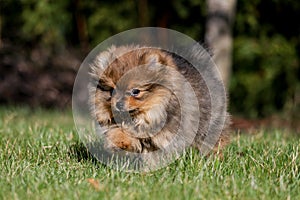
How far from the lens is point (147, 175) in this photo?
4.09 m

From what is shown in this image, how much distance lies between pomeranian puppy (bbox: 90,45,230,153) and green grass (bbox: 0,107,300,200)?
0.73 ft

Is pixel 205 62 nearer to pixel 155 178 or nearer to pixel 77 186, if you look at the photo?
pixel 155 178

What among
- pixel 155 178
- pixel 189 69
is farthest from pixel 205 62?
pixel 155 178

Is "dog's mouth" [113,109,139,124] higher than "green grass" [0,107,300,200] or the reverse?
higher

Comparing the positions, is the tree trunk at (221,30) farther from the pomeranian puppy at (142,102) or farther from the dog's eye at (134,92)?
the dog's eye at (134,92)

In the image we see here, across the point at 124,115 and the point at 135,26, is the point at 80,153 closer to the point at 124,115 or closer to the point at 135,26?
the point at 124,115

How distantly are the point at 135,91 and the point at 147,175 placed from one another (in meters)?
0.62

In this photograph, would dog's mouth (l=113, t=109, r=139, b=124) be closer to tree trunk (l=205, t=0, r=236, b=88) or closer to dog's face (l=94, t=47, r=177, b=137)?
dog's face (l=94, t=47, r=177, b=137)

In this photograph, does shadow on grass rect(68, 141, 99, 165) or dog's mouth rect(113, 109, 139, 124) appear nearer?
dog's mouth rect(113, 109, 139, 124)

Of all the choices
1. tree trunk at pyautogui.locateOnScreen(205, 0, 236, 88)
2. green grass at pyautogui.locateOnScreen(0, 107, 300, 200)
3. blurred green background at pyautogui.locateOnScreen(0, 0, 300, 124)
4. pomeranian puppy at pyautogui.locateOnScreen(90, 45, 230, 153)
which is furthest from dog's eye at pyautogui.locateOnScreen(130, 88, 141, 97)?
blurred green background at pyautogui.locateOnScreen(0, 0, 300, 124)

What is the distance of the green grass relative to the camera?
3.57m

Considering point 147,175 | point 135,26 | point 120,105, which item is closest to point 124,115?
point 120,105

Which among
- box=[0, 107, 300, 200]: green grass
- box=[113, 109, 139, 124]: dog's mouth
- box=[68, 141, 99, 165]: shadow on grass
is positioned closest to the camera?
box=[0, 107, 300, 200]: green grass

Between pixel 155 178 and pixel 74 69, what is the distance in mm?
6903
